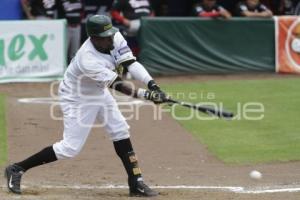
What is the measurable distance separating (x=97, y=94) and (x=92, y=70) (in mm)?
427

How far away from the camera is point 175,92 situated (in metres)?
14.1

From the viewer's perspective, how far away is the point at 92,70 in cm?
731

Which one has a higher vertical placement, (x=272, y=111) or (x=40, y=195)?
(x=40, y=195)

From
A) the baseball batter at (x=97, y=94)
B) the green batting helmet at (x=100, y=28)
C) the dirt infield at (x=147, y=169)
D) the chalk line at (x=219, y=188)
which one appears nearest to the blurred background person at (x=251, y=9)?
the dirt infield at (x=147, y=169)

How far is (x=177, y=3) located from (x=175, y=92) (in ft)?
19.5

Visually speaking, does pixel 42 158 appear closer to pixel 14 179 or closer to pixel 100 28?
pixel 14 179

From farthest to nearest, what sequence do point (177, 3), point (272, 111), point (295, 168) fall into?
point (177, 3) → point (272, 111) → point (295, 168)

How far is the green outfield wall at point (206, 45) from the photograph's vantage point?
627 inches

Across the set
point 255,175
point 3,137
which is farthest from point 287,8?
point 255,175

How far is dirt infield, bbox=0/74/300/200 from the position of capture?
7.84 m

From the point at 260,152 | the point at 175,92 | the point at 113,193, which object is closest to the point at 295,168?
the point at 260,152

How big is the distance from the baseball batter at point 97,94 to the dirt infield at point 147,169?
1.02 feet

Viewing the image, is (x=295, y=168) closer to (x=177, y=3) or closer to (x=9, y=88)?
(x=9, y=88)

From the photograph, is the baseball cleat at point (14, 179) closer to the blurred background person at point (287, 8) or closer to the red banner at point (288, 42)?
the red banner at point (288, 42)
